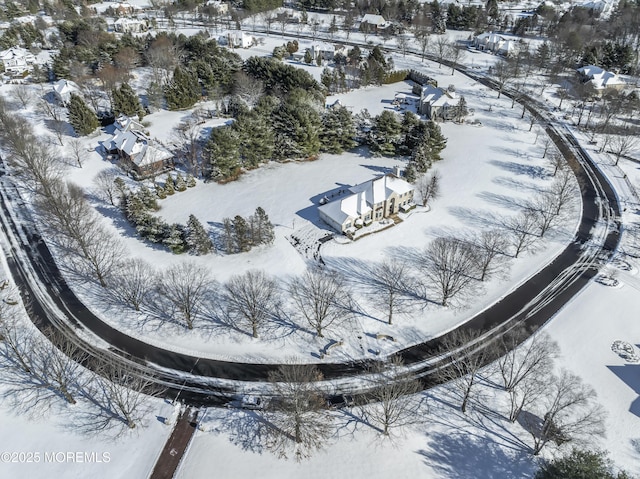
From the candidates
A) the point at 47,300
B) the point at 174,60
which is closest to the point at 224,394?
the point at 47,300

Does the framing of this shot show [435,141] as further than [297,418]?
Yes

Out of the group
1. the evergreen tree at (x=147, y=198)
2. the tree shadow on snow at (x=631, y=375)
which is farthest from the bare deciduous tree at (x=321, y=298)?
the tree shadow on snow at (x=631, y=375)

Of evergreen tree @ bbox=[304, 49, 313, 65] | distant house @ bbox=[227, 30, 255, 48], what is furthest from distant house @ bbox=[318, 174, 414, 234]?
distant house @ bbox=[227, 30, 255, 48]

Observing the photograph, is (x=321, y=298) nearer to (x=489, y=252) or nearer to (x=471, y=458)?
(x=471, y=458)

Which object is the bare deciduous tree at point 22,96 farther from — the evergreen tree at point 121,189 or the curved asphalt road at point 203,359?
the evergreen tree at point 121,189

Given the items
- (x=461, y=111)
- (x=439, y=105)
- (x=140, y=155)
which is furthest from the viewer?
(x=461, y=111)

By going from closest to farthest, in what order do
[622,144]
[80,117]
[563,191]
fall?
[563,191]
[622,144]
[80,117]

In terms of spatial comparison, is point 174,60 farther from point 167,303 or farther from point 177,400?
point 177,400

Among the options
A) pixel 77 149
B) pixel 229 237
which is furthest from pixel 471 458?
pixel 77 149

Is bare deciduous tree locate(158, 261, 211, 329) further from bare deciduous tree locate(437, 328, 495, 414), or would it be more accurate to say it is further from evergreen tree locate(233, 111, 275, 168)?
bare deciduous tree locate(437, 328, 495, 414)
